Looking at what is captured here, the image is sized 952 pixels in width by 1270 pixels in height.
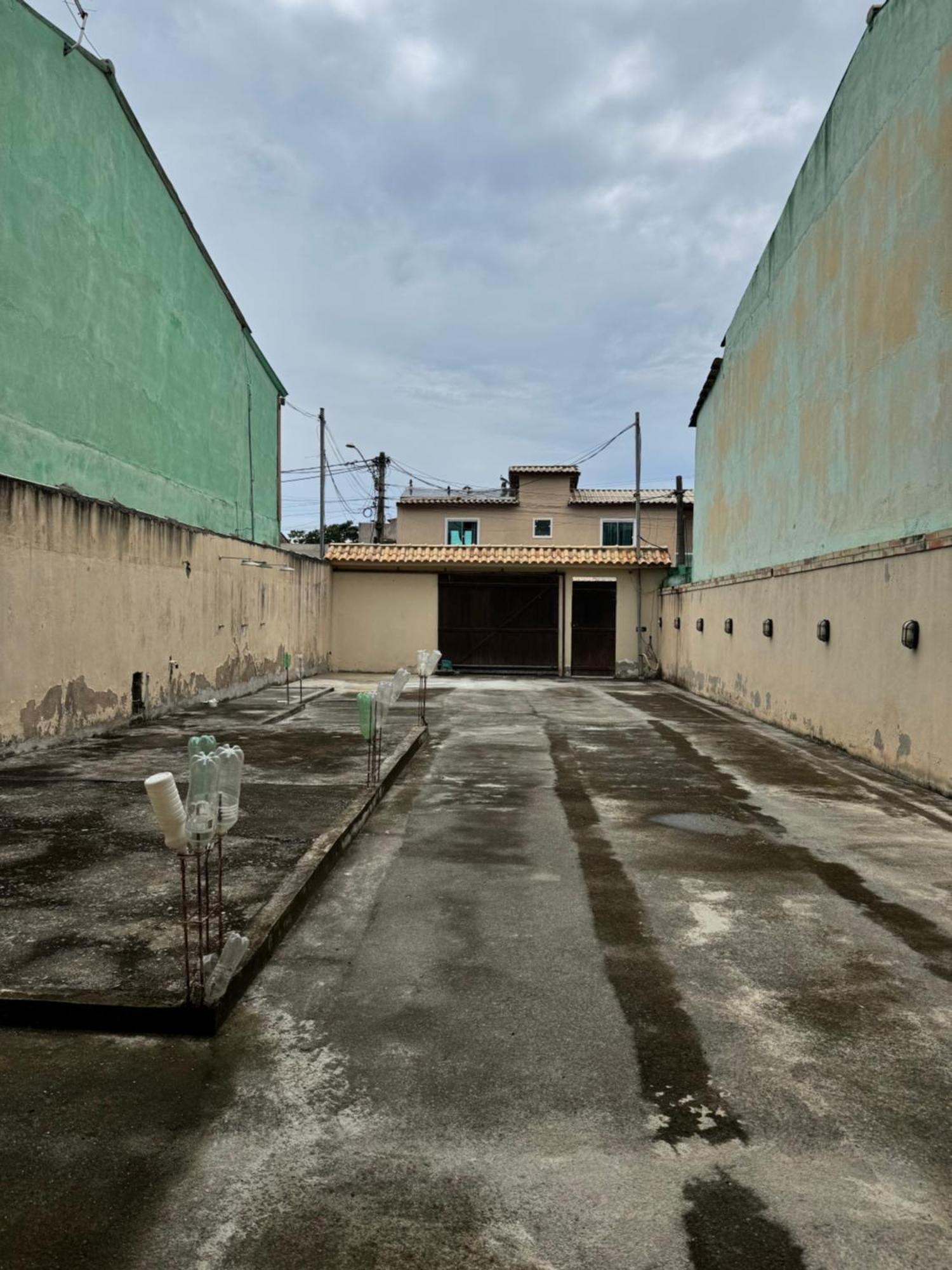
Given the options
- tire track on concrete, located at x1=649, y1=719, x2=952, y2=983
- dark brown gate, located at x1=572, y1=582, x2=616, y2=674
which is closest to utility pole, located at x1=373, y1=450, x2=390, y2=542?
dark brown gate, located at x1=572, y1=582, x2=616, y2=674

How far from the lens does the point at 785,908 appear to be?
475 centimetres

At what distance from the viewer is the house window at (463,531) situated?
36.8 m

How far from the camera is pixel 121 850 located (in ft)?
17.9

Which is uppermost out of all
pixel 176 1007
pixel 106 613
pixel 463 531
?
pixel 463 531

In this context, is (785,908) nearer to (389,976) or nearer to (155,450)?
(389,976)

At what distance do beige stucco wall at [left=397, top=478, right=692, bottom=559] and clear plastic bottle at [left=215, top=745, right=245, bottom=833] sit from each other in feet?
109

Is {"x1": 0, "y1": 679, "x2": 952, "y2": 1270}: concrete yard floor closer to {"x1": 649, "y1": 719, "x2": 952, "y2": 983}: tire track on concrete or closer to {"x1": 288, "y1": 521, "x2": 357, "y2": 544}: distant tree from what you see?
{"x1": 649, "y1": 719, "x2": 952, "y2": 983}: tire track on concrete

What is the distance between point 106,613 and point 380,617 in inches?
544

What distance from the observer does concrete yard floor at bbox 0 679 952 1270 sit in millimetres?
2205

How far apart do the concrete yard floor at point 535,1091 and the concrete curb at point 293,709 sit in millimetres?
7275

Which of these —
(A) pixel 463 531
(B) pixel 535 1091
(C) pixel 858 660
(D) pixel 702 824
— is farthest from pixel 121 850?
(A) pixel 463 531

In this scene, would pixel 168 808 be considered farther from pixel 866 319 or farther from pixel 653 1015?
pixel 866 319

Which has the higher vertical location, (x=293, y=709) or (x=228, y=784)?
(x=228, y=784)

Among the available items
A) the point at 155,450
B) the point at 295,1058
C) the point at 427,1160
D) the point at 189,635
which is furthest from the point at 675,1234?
the point at 155,450
